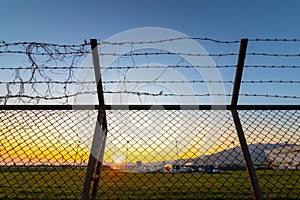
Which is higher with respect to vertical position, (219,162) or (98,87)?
(98,87)

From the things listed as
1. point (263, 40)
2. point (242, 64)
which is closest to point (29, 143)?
point (242, 64)

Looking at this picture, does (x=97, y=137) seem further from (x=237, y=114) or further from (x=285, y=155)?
(x=285, y=155)

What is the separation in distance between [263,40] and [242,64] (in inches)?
17.4

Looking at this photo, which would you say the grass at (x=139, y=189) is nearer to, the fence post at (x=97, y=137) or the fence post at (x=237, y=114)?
the fence post at (x=97, y=137)

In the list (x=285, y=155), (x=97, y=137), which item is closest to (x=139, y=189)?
(x=97, y=137)

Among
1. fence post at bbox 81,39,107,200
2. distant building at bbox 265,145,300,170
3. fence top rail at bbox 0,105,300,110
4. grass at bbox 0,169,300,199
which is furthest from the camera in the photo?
grass at bbox 0,169,300,199

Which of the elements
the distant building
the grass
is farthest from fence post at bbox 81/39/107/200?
the distant building

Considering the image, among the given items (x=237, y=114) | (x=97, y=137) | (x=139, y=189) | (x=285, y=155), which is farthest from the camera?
(x=139, y=189)

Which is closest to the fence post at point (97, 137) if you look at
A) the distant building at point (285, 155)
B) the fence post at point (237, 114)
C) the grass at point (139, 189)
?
the grass at point (139, 189)

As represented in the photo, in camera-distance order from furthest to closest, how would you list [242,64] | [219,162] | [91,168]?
1. [219,162]
2. [242,64]
3. [91,168]

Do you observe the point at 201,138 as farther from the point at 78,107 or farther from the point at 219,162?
the point at 78,107

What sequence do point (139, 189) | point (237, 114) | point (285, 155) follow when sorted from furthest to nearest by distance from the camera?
point (139, 189), point (285, 155), point (237, 114)

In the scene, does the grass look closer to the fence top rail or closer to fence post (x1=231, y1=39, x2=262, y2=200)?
the fence top rail

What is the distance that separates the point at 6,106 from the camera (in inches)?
114
